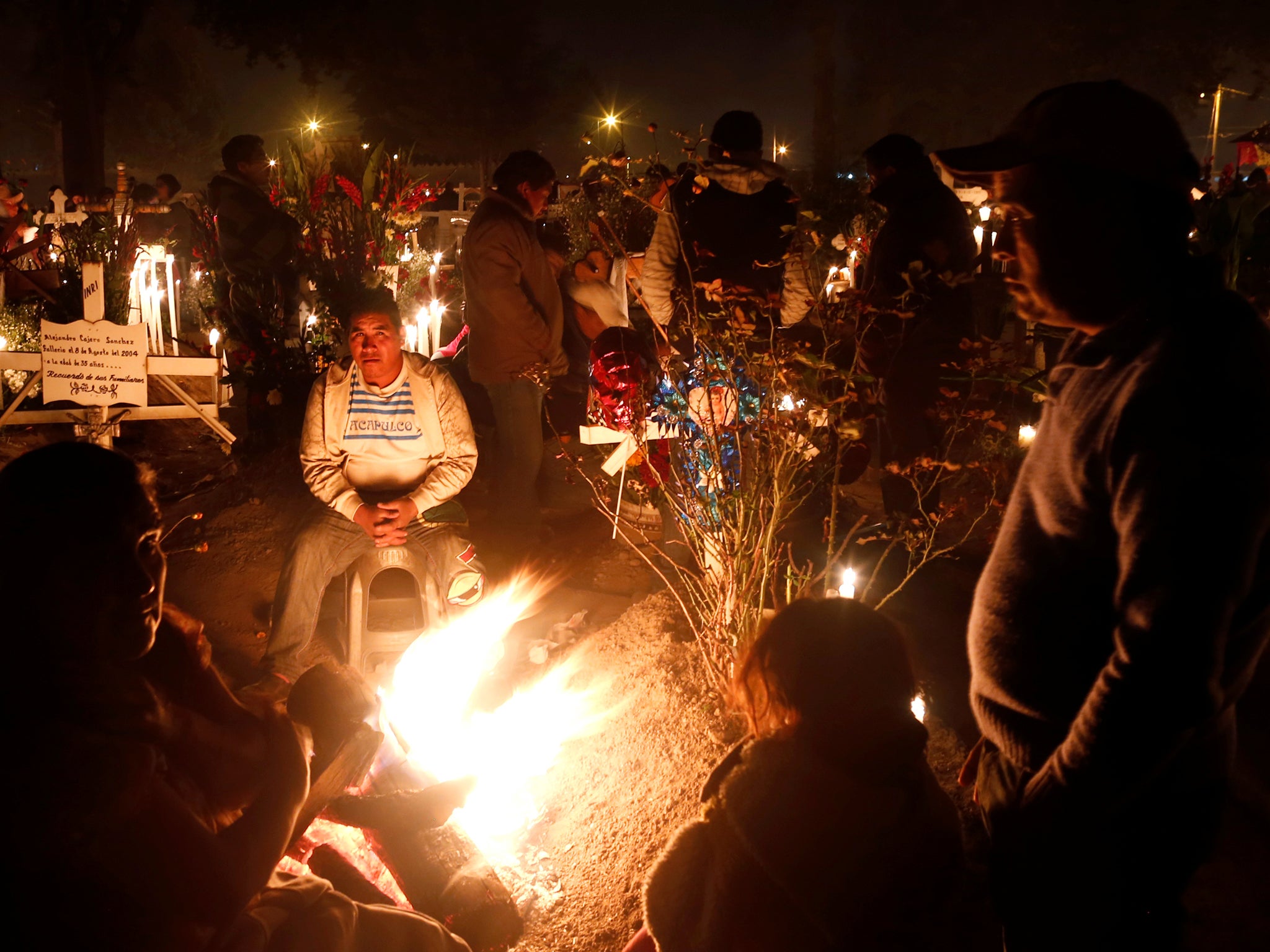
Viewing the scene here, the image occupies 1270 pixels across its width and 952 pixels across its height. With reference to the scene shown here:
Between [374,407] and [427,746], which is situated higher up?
[374,407]

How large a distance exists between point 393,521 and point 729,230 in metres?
2.19

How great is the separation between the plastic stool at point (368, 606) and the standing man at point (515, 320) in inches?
51.7

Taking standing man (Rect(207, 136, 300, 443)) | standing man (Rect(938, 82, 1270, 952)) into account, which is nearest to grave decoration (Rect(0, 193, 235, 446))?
standing man (Rect(207, 136, 300, 443))

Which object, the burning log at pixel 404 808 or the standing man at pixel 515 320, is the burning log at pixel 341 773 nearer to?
the burning log at pixel 404 808

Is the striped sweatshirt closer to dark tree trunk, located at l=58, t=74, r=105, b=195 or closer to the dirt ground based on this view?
the dirt ground

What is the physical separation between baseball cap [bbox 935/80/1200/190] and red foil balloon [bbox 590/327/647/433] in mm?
2100

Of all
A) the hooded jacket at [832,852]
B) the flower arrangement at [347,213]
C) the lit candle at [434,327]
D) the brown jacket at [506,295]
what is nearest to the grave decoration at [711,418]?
the hooded jacket at [832,852]

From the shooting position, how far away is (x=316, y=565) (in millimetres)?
4223

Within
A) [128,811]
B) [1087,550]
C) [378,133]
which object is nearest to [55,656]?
[128,811]

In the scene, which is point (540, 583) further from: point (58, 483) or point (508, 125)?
point (508, 125)

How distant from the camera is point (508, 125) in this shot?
34.8m

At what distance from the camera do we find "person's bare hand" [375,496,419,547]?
4148 millimetres

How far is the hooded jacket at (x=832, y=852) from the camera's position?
1.80m

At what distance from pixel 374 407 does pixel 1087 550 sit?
3.43 m
